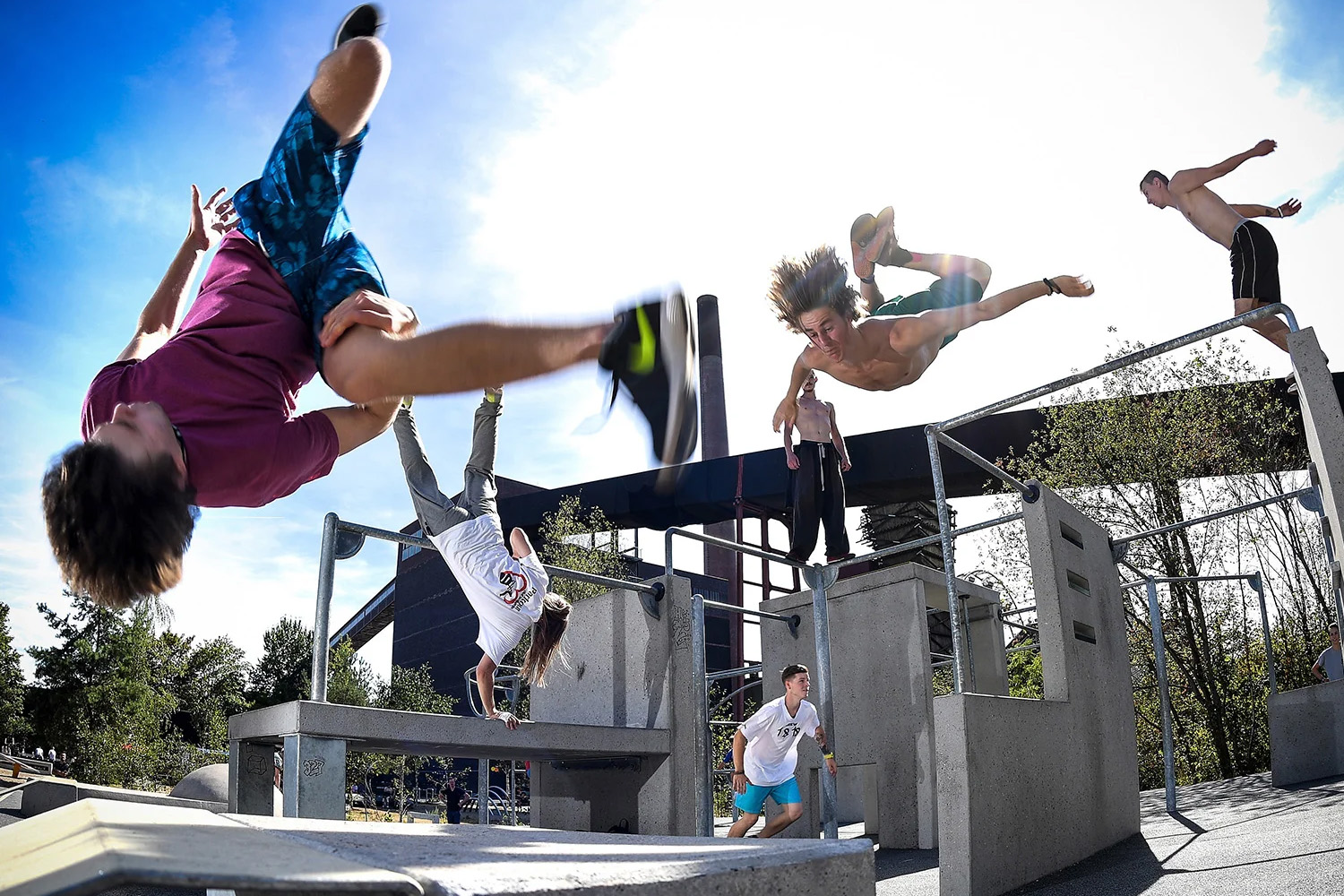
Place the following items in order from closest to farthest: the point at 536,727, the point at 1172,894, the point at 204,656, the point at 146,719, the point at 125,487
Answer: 1. the point at 125,487
2. the point at 1172,894
3. the point at 536,727
4. the point at 146,719
5. the point at 204,656

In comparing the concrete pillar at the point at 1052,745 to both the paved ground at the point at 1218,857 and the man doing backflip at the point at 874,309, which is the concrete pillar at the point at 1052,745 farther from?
the man doing backflip at the point at 874,309

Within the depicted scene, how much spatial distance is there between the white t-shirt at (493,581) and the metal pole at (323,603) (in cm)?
53

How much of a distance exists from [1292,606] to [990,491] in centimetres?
420

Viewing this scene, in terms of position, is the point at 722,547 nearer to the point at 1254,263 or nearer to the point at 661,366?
the point at 1254,263

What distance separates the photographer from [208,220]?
2.70 meters

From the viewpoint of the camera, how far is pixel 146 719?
15680 millimetres

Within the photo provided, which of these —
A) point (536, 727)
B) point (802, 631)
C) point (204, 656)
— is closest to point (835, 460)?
point (536, 727)

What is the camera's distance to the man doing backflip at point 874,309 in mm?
4621

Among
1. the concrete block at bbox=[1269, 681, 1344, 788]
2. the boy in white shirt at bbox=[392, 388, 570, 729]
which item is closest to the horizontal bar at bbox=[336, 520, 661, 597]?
the boy in white shirt at bbox=[392, 388, 570, 729]

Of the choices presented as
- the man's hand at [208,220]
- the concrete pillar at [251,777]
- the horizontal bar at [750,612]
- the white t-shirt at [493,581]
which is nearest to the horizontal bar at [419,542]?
the white t-shirt at [493,581]

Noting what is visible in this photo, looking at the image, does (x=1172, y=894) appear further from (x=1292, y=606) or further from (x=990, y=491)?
(x=990, y=491)

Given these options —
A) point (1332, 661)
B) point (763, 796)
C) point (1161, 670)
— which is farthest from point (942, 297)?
point (1332, 661)

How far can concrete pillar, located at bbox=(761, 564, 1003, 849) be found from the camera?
6.74 m

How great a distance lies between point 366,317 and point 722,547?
3932 millimetres
